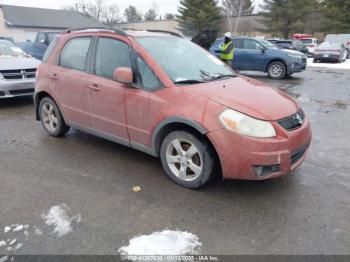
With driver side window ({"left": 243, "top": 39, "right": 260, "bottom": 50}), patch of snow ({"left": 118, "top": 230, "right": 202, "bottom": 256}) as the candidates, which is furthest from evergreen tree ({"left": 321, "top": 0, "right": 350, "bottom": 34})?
patch of snow ({"left": 118, "top": 230, "right": 202, "bottom": 256})

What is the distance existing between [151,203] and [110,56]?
205 cm

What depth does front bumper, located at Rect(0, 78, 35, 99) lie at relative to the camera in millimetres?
7176

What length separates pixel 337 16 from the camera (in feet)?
124

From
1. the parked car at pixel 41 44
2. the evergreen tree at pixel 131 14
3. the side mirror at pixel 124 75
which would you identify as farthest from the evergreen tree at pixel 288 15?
the evergreen tree at pixel 131 14

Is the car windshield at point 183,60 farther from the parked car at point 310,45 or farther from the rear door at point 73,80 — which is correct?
the parked car at point 310,45

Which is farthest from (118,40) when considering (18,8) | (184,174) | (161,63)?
(18,8)

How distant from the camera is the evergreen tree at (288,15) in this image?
134ft

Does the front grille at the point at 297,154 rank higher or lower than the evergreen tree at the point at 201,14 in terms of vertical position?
lower

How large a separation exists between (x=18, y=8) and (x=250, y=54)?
42654mm

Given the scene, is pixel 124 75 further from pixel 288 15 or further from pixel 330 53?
pixel 288 15

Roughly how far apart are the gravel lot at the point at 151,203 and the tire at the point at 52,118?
350 millimetres

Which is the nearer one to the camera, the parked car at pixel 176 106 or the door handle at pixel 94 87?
the parked car at pixel 176 106

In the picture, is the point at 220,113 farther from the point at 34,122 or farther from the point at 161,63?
the point at 34,122

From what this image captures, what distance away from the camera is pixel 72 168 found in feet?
13.6
